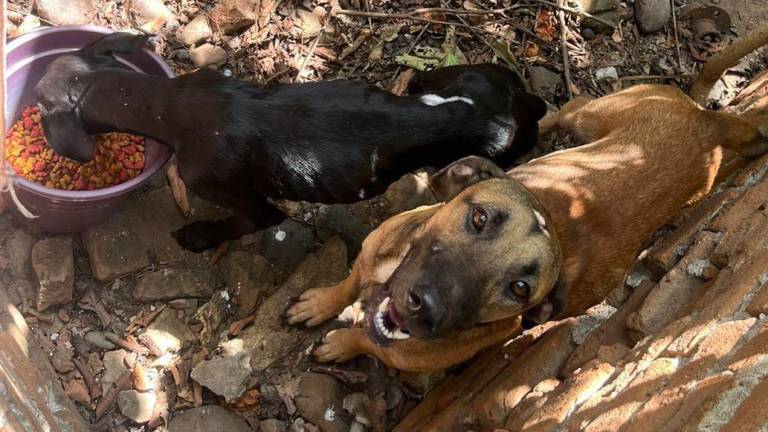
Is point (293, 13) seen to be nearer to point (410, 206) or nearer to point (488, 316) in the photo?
point (410, 206)

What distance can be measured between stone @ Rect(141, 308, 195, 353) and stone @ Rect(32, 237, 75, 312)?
0.58 metres

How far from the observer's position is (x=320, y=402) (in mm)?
4805

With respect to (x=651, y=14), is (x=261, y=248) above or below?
below

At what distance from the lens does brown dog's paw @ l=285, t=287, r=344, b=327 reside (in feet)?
16.2

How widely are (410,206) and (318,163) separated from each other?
1.36 metres

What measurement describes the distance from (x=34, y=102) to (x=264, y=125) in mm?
1742

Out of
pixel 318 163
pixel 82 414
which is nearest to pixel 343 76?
pixel 318 163

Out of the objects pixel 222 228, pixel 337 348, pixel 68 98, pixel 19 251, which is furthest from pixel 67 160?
pixel 337 348

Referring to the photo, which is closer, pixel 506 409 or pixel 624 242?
pixel 506 409

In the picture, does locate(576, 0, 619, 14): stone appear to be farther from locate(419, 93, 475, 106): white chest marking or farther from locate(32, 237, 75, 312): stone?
locate(32, 237, 75, 312): stone

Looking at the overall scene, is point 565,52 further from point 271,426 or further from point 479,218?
point 271,426

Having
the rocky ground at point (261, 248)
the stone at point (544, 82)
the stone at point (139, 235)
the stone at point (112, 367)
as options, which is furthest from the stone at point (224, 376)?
the stone at point (544, 82)

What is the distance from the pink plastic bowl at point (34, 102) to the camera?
14.2ft

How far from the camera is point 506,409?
3.84 metres
